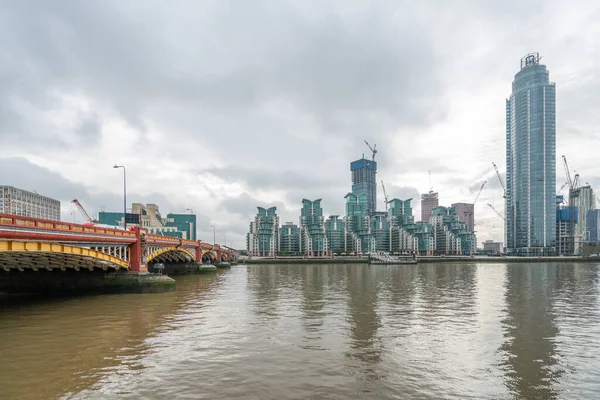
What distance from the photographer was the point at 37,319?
26062 mm

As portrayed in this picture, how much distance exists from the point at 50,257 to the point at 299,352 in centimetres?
2854

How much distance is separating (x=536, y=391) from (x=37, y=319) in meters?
32.7

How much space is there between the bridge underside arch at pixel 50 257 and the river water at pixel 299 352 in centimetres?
455

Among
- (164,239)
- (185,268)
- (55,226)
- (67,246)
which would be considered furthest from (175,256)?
(55,226)

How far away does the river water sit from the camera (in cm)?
1323

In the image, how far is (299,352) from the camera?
58.2ft

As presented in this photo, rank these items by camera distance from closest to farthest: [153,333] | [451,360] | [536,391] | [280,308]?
[536,391], [451,360], [153,333], [280,308]

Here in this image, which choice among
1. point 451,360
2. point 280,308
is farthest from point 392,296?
point 451,360

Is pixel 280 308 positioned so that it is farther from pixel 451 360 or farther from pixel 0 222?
pixel 0 222

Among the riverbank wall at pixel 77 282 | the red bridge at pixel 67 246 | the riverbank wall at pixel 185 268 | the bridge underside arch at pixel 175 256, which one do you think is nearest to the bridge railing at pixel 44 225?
the red bridge at pixel 67 246

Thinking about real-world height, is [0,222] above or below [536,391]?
above

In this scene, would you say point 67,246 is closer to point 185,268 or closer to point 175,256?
point 175,256

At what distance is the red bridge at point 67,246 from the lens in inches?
977

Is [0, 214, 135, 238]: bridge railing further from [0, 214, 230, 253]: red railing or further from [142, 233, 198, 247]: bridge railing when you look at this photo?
[142, 233, 198, 247]: bridge railing
